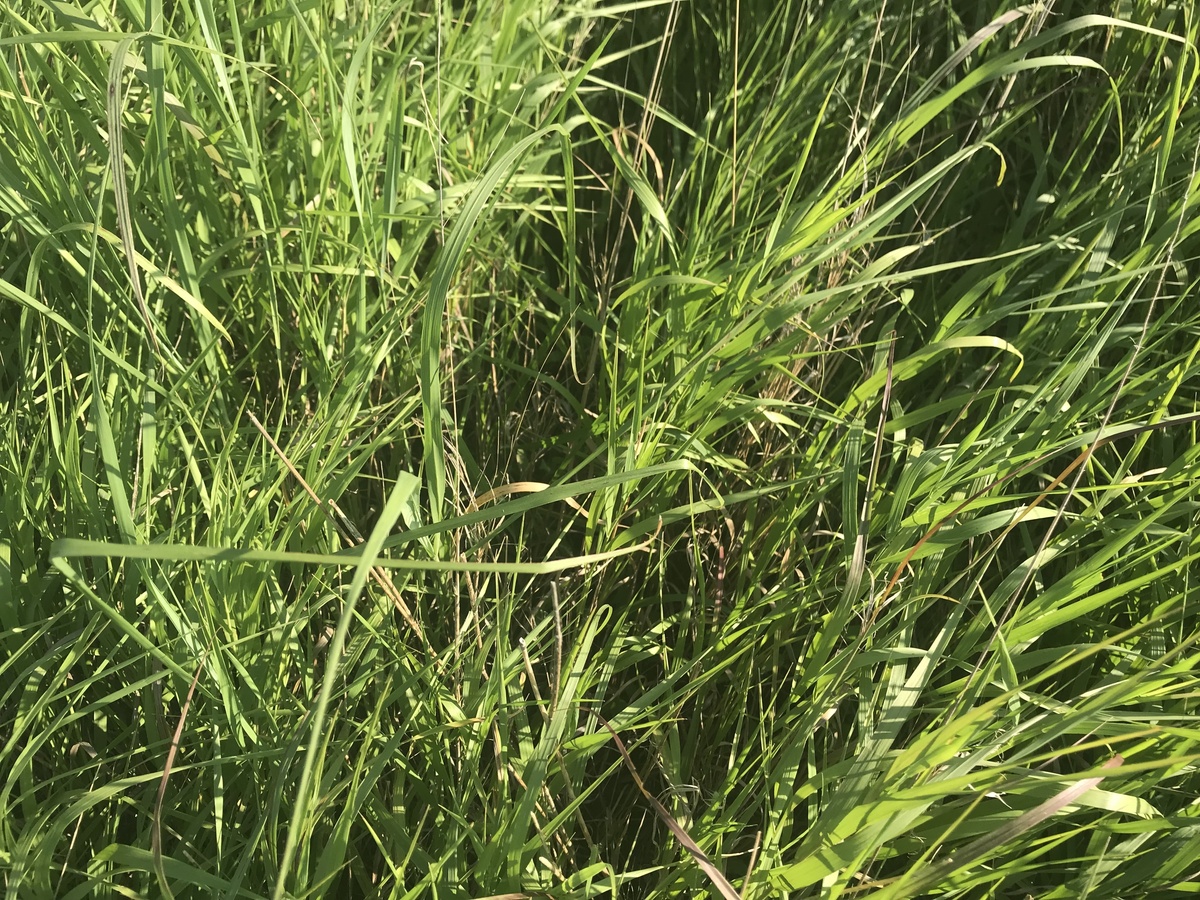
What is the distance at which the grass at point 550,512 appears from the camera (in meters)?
0.77

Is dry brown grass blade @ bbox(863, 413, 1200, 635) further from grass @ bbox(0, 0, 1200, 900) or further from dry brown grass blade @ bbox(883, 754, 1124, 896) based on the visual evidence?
dry brown grass blade @ bbox(883, 754, 1124, 896)

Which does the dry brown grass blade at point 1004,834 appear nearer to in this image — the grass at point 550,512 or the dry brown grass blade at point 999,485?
the grass at point 550,512

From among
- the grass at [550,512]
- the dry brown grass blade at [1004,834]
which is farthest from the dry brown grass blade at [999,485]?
the dry brown grass blade at [1004,834]

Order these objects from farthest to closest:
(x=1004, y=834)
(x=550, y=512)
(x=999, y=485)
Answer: (x=550, y=512), (x=999, y=485), (x=1004, y=834)

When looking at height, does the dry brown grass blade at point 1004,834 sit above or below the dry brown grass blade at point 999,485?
below

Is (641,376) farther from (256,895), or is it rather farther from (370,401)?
(256,895)

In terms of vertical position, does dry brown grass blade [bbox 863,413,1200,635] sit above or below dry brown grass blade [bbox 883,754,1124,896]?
above

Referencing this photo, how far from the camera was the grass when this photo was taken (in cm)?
77

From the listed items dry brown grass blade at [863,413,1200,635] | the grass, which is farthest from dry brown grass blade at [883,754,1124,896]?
dry brown grass blade at [863,413,1200,635]

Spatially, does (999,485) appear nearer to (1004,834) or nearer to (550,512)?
(1004,834)

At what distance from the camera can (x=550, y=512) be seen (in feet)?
3.37

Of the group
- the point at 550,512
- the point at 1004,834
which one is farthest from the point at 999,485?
the point at 550,512

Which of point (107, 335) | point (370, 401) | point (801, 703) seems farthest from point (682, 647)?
point (107, 335)

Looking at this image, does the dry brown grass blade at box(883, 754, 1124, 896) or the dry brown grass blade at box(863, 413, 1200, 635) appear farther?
the dry brown grass blade at box(863, 413, 1200, 635)
